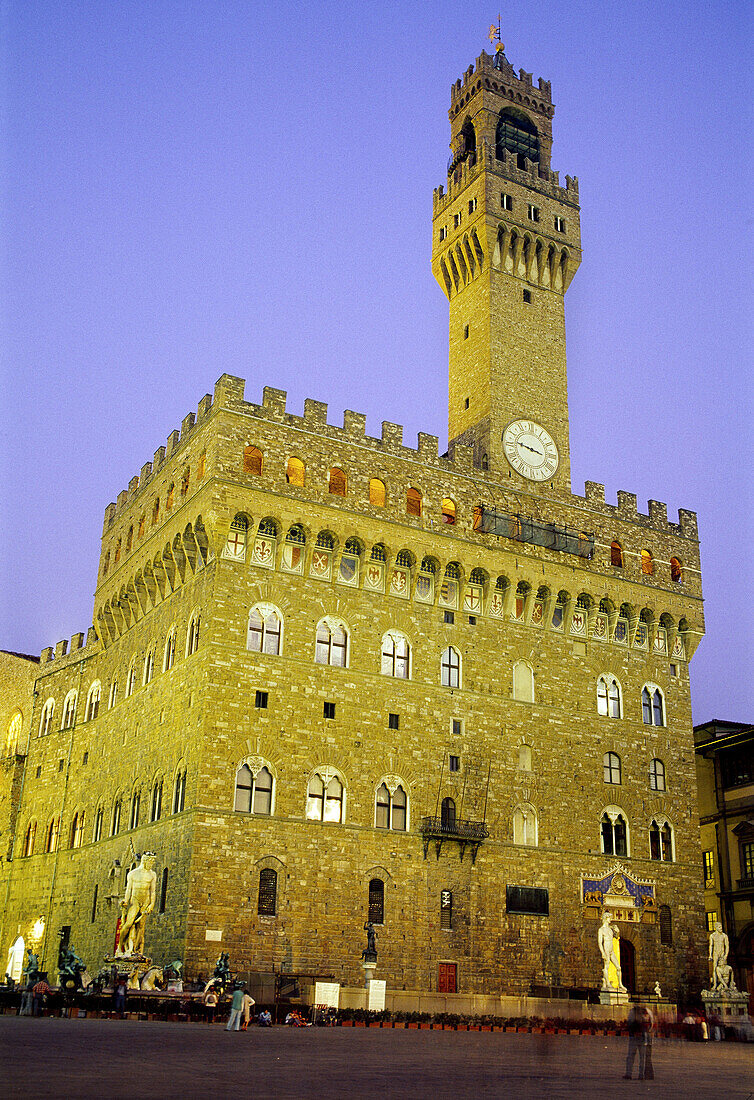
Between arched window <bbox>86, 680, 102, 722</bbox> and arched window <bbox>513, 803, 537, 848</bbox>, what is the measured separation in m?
18.1

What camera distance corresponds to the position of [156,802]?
3528cm

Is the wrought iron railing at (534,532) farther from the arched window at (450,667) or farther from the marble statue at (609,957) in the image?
the marble statue at (609,957)

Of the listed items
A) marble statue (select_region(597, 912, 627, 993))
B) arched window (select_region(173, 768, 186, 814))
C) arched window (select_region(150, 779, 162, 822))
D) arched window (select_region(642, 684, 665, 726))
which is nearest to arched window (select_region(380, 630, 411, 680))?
arched window (select_region(173, 768, 186, 814))

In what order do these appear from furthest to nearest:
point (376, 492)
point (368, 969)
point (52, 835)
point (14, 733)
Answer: point (14, 733) < point (52, 835) < point (376, 492) < point (368, 969)

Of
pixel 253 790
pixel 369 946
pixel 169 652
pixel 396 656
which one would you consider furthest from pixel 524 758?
pixel 169 652

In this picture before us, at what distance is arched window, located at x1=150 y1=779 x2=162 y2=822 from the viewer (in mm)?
34875

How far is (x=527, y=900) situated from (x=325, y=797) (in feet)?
27.6

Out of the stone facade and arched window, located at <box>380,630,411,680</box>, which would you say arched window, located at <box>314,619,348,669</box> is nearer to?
the stone facade

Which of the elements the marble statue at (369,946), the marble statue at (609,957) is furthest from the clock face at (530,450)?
the marble statue at (369,946)

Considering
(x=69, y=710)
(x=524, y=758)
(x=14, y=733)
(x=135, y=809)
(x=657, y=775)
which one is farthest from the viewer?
(x=14, y=733)

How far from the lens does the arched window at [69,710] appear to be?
4631 cm

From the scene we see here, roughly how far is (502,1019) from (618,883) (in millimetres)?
9948

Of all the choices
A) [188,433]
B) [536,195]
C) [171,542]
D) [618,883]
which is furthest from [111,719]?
[536,195]

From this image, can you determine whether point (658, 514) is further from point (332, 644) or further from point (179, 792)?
point (179, 792)
